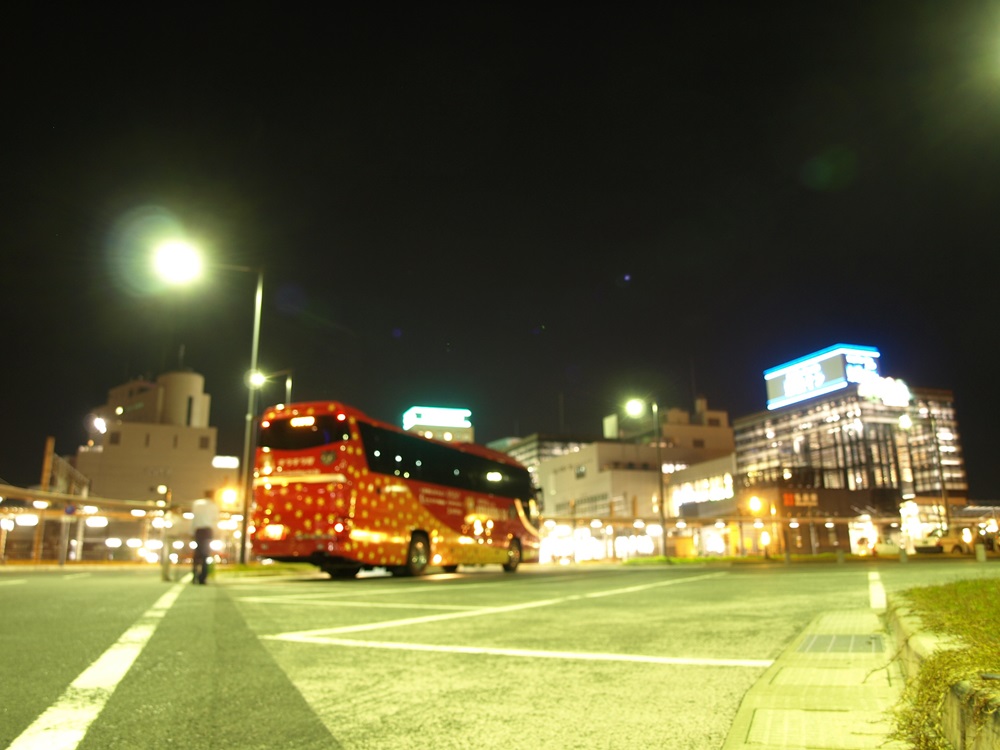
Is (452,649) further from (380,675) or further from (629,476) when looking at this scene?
(629,476)

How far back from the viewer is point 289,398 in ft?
131

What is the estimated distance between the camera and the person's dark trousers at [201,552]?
1608 centimetres

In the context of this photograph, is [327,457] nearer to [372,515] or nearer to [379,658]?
→ [372,515]

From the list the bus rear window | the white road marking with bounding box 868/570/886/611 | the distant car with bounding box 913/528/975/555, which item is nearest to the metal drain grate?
the white road marking with bounding box 868/570/886/611

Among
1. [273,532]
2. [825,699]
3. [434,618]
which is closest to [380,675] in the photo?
[825,699]

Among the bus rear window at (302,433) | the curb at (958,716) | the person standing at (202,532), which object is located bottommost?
the curb at (958,716)

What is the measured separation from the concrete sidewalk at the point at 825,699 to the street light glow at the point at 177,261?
1829 cm

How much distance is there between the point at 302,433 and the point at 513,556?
33.4 ft

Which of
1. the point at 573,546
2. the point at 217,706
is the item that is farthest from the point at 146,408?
the point at 217,706

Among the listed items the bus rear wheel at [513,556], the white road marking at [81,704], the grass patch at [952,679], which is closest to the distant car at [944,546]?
the bus rear wheel at [513,556]

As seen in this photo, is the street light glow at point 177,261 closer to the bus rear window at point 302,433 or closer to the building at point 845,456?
the bus rear window at point 302,433

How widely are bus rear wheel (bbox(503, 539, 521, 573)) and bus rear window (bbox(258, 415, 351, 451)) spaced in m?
9.49

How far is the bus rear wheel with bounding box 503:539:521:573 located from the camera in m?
25.8

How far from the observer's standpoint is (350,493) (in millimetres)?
17906
